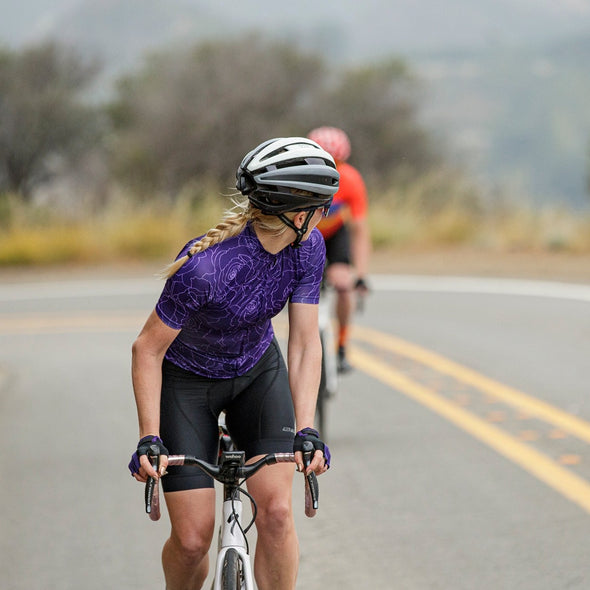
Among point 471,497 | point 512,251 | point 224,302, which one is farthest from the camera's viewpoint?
point 512,251

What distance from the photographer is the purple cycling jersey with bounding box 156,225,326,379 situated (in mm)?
3795

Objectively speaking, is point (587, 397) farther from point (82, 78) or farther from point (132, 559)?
point (82, 78)

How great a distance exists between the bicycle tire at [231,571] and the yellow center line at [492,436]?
295cm

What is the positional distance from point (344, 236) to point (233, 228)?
493 cm

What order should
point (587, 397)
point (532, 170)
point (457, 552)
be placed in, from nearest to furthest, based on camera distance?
point (457, 552)
point (587, 397)
point (532, 170)

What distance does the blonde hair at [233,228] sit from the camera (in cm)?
382

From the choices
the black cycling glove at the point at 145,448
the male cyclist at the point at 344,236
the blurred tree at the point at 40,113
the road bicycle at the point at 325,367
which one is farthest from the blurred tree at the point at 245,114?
the black cycling glove at the point at 145,448

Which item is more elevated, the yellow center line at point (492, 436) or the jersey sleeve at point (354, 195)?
the jersey sleeve at point (354, 195)

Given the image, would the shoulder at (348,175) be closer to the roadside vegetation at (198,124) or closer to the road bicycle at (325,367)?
the road bicycle at (325,367)

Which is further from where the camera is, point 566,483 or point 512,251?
point 512,251

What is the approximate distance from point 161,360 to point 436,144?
38.8 meters

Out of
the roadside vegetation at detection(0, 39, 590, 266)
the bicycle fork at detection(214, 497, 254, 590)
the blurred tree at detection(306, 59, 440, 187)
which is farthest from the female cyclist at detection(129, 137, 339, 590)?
the blurred tree at detection(306, 59, 440, 187)

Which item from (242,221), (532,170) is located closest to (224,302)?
(242,221)

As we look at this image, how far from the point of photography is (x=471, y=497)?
6.39 metres
